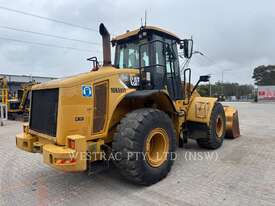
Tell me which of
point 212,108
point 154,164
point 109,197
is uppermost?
point 212,108

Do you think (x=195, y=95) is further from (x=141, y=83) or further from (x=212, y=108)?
(x=141, y=83)

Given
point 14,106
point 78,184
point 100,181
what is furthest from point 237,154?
point 14,106

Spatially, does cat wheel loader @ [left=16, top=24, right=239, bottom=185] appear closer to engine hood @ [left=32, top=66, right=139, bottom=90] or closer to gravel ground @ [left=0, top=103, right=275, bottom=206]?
engine hood @ [left=32, top=66, right=139, bottom=90]

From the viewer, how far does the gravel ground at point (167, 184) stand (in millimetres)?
3676

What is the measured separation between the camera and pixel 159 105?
5.12 m

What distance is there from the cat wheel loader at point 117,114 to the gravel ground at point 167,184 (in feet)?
1.20

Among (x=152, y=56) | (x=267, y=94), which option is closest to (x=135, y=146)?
(x=152, y=56)

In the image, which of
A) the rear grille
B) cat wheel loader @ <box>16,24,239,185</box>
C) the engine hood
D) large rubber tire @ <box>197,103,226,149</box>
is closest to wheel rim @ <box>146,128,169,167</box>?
cat wheel loader @ <box>16,24,239,185</box>

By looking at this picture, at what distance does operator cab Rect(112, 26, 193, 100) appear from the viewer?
16.6ft

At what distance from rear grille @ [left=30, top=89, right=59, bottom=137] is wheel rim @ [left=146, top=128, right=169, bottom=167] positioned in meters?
1.64

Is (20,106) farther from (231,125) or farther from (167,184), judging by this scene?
(167,184)

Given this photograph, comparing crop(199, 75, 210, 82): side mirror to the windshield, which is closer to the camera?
the windshield

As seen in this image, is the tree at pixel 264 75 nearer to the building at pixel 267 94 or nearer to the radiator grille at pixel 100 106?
the building at pixel 267 94

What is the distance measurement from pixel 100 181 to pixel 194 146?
11.0ft
